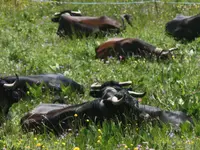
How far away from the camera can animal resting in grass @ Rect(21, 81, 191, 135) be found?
21.8ft

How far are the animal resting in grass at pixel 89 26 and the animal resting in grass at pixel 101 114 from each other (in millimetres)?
6170

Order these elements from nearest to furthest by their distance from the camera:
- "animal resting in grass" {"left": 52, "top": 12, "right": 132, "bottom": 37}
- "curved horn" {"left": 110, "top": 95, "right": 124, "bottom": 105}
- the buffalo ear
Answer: "curved horn" {"left": 110, "top": 95, "right": 124, "bottom": 105}, the buffalo ear, "animal resting in grass" {"left": 52, "top": 12, "right": 132, "bottom": 37}

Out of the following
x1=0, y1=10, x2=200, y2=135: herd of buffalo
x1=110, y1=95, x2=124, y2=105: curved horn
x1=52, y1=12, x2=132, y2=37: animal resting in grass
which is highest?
x1=110, y1=95, x2=124, y2=105: curved horn

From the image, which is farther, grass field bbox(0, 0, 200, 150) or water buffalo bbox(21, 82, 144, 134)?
water buffalo bbox(21, 82, 144, 134)

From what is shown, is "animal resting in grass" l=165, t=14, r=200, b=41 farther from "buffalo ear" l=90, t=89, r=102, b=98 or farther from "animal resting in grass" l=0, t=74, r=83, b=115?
"buffalo ear" l=90, t=89, r=102, b=98

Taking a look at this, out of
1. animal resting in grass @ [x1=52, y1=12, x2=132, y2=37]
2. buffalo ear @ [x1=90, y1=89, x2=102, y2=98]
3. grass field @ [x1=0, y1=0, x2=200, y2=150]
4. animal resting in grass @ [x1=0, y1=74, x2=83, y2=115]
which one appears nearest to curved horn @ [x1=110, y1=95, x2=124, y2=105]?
grass field @ [x1=0, y1=0, x2=200, y2=150]

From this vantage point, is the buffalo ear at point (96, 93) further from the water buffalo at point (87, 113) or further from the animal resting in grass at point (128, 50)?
the animal resting in grass at point (128, 50)

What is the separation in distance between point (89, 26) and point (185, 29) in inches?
87.0

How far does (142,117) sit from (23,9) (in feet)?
36.7

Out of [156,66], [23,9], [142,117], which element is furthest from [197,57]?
[23,9]

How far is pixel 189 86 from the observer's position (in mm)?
8203

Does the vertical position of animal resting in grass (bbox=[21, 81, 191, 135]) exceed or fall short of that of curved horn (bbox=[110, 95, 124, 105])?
it falls short

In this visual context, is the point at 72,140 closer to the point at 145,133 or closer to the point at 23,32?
the point at 145,133

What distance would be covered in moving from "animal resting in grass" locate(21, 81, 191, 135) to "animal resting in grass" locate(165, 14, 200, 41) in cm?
529
